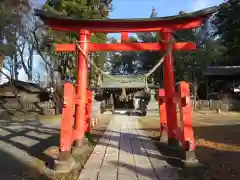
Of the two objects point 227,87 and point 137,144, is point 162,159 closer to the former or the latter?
point 137,144

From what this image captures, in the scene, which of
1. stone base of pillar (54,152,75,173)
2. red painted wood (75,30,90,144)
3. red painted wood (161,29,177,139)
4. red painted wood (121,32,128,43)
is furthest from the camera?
red painted wood (121,32,128,43)

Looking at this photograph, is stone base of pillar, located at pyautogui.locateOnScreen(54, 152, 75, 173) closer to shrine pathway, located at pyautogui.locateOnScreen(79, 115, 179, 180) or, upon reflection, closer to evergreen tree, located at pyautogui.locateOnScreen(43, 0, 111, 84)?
shrine pathway, located at pyautogui.locateOnScreen(79, 115, 179, 180)

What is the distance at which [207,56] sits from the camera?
3134 cm

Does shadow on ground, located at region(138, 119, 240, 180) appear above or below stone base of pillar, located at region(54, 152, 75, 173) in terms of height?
below

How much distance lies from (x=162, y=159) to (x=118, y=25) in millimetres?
4266

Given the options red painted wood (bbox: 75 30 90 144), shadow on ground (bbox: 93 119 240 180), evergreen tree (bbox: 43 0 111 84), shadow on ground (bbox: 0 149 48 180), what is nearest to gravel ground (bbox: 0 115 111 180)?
shadow on ground (bbox: 0 149 48 180)

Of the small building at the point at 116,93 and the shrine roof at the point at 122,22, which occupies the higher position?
the shrine roof at the point at 122,22

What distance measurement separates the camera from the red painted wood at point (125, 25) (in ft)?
27.3

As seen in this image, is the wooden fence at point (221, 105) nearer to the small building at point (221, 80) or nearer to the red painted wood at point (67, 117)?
the small building at point (221, 80)

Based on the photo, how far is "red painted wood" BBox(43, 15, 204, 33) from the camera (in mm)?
8320

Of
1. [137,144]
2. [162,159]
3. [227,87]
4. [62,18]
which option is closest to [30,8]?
[62,18]

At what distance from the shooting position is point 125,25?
28.1ft

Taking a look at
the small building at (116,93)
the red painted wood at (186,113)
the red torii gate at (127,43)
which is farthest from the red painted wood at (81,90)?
the small building at (116,93)

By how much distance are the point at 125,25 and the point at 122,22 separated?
169mm
